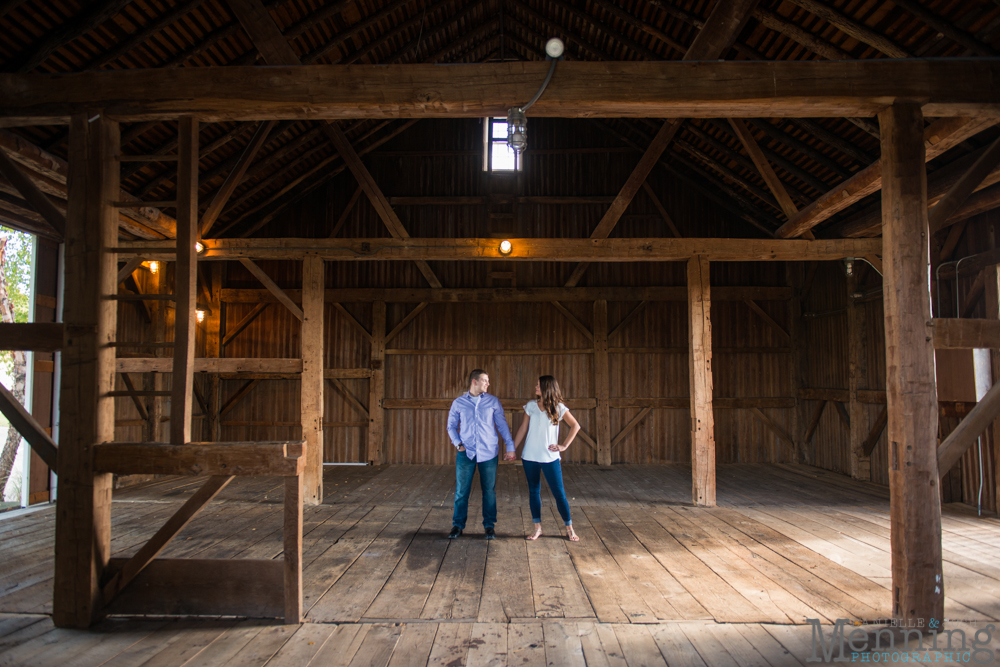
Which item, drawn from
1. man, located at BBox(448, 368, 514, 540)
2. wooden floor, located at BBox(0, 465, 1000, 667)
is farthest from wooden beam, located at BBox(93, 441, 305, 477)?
man, located at BBox(448, 368, 514, 540)

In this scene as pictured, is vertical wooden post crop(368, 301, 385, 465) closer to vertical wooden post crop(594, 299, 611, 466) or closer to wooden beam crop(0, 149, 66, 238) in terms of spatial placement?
vertical wooden post crop(594, 299, 611, 466)

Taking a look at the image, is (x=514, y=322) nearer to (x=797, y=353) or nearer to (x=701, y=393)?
(x=701, y=393)

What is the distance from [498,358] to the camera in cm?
1232

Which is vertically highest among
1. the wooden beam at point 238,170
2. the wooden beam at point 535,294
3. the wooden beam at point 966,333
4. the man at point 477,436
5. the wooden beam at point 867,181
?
the wooden beam at point 238,170

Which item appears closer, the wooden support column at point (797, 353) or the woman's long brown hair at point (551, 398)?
the woman's long brown hair at point (551, 398)

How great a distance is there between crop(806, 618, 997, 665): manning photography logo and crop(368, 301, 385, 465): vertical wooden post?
377 inches

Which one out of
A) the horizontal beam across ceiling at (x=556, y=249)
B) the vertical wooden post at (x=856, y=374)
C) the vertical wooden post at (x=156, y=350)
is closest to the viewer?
the horizontal beam across ceiling at (x=556, y=249)

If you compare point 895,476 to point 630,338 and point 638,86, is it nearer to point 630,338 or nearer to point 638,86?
point 638,86

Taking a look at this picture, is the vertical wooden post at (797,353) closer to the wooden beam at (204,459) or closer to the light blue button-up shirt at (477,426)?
the light blue button-up shirt at (477,426)

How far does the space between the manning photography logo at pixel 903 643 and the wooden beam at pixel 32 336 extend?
5.33m

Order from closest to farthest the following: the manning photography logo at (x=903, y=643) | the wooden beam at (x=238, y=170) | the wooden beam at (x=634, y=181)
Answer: the manning photography logo at (x=903, y=643) < the wooden beam at (x=238, y=170) < the wooden beam at (x=634, y=181)

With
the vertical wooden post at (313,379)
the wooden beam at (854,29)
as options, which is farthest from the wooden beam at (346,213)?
the wooden beam at (854,29)

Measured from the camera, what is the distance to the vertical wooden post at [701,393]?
25.5 feet

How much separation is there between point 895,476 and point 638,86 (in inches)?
127
